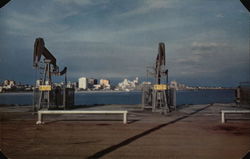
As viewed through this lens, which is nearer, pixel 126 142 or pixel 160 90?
pixel 126 142

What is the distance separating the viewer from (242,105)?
2670 centimetres

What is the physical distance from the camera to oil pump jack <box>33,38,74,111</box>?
21348mm

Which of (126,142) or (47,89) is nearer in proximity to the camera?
(126,142)

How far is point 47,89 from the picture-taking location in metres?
21.6

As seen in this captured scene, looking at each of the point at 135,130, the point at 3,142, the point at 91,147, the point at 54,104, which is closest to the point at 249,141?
the point at 135,130

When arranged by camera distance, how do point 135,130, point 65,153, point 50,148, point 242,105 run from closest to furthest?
point 65,153, point 50,148, point 135,130, point 242,105

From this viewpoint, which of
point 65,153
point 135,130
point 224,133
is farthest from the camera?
point 135,130

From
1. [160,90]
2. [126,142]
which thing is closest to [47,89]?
[160,90]

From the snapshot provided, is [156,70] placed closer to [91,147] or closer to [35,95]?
[35,95]

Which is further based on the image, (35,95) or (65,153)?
(35,95)

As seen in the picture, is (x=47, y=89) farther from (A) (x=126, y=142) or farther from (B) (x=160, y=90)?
(A) (x=126, y=142)

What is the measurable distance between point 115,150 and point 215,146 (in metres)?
3.37

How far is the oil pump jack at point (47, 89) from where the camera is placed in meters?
21.3

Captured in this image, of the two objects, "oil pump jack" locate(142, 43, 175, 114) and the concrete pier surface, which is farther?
"oil pump jack" locate(142, 43, 175, 114)
